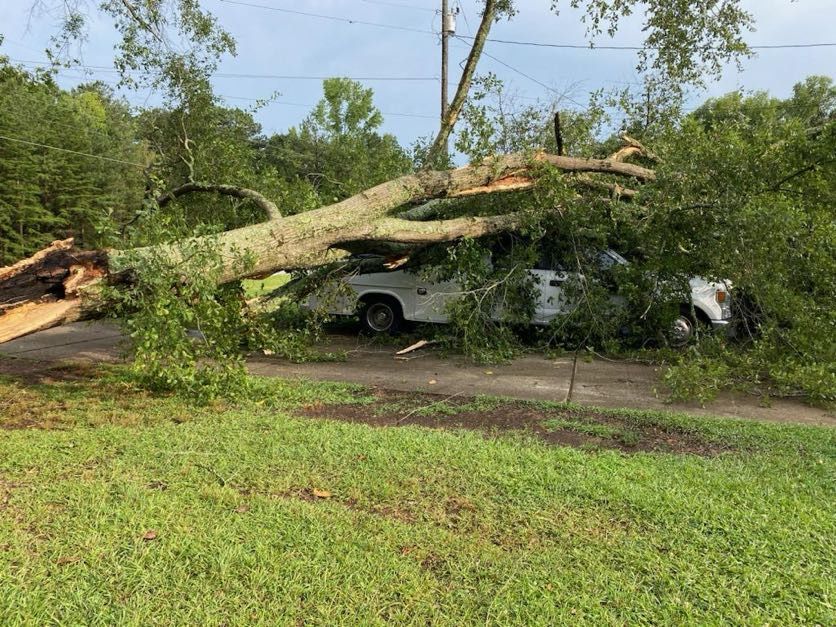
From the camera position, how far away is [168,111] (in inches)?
408

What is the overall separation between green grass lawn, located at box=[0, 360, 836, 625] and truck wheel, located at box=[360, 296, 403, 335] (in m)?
4.93

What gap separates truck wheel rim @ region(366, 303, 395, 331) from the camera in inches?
386

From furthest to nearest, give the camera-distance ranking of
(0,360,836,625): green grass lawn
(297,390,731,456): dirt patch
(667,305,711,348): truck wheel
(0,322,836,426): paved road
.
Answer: (667,305,711,348): truck wheel < (0,322,836,426): paved road < (297,390,731,456): dirt patch < (0,360,836,625): green grass lawn

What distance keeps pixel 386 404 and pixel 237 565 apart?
10.1 ft

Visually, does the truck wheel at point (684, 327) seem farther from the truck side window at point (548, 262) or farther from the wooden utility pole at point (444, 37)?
the wooden utility pole at point (444, 37)

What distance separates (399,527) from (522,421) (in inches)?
90.0

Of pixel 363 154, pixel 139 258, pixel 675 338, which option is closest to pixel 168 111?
pixel 363 154

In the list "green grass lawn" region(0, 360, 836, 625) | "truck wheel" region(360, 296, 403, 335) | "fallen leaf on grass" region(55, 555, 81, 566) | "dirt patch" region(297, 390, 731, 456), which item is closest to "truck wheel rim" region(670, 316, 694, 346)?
"dirt patch" region(297, 390, 731, 456)

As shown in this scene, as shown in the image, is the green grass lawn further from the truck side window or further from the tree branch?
the truck side window

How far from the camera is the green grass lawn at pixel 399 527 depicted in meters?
2.52

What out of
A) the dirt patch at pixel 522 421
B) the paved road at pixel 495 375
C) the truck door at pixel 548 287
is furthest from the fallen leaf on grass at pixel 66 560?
the truck door at pixel 548 287

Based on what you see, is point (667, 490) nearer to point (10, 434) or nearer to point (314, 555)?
point (314, 555)

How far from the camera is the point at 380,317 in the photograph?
988 centimetres

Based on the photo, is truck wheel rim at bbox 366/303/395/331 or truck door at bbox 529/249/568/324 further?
truck wheel rim at bbox 366/303/395/331
